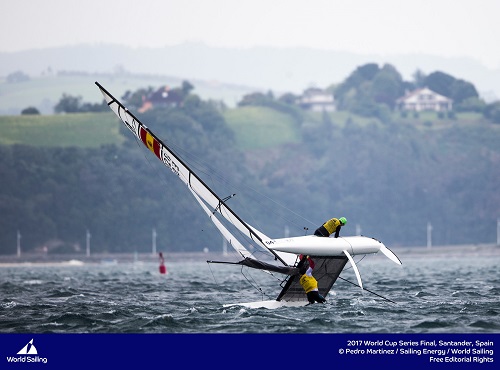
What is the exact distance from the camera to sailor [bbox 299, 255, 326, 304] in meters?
41.9

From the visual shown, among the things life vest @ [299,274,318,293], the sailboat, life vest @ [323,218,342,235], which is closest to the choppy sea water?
life vest @ [299,274,318,293]

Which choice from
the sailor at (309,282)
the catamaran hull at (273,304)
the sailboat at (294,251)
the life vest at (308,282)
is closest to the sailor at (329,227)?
the sailboat at (294,251)

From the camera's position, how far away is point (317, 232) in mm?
42438

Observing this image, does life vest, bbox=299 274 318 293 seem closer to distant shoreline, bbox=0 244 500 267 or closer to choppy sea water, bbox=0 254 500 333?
choppy sea water, bbox=0 254 500 333

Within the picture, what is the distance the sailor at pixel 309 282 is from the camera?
138 feet
